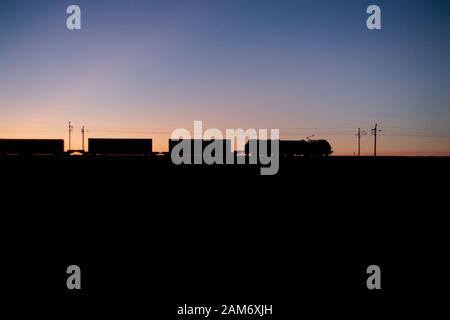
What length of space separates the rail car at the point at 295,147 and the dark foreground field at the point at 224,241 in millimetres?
38049

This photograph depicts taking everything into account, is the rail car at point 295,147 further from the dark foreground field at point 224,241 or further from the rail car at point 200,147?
the dark foreground field at point 224,241

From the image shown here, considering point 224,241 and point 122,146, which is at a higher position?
point 122,146

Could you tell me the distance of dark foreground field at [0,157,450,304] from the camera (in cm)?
712

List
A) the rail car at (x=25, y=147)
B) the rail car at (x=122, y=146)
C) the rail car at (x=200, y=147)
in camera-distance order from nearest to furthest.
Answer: the rail car at (x=200, y=147) < the rail car at (x=25, y=147) < the rail car at (x=122, y=146)

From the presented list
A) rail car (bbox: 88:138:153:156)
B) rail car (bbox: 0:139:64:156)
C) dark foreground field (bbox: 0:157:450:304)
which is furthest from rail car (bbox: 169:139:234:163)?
dark foreground field (bbox: 0:157:450:304)

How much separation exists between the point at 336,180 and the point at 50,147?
46648 mm

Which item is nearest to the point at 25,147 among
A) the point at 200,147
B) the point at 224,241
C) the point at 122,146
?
the point at 122,146

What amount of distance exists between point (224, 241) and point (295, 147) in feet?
160

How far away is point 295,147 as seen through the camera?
187 ft

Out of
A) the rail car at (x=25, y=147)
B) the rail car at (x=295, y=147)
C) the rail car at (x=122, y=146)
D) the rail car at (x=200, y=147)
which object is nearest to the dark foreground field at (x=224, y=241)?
the rail car at (x=200, y=147)

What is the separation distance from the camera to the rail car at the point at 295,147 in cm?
5684

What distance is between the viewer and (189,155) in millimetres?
51156

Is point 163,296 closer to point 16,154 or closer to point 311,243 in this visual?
point 311,243

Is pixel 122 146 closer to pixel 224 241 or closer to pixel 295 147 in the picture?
pixel 295 147
